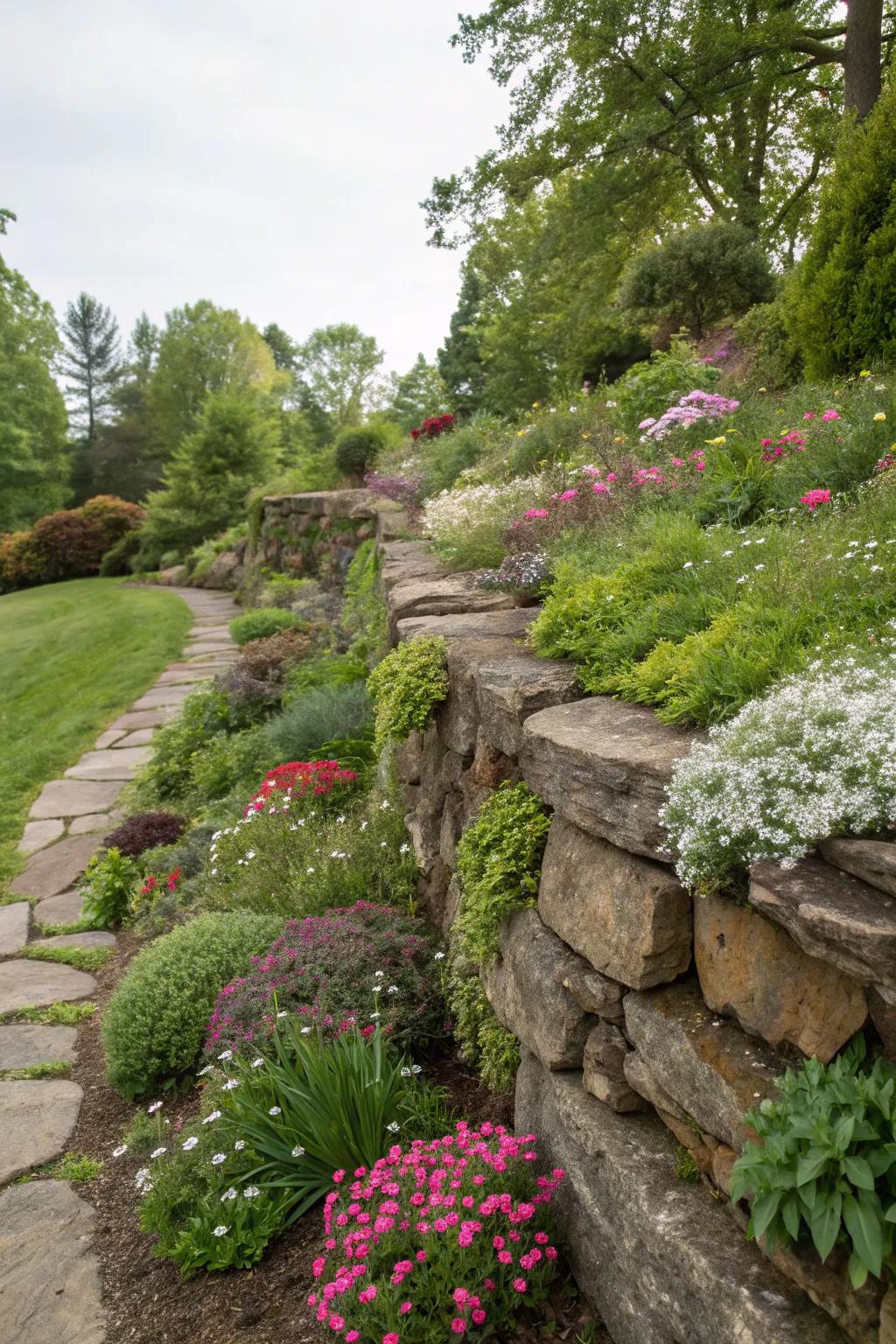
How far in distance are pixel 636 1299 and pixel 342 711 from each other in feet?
14.8

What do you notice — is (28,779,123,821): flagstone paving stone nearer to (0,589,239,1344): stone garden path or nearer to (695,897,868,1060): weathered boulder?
(0,589,239,1344): stone garden path

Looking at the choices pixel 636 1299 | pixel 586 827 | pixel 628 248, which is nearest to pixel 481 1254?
pixel 636 1299

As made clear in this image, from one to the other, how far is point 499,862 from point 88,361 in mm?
51000

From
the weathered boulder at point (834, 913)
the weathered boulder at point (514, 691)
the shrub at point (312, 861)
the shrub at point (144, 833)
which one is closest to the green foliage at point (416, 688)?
the weathered boulder at point (514, 691)

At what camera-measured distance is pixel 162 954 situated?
366cm

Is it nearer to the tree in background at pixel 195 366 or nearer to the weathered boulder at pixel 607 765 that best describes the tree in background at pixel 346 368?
the tree in background at pixel 195 366

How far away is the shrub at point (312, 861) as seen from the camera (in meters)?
4.01

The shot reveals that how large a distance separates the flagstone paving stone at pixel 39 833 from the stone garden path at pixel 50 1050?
0.01m

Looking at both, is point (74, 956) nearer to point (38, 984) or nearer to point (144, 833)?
point (38, 984)

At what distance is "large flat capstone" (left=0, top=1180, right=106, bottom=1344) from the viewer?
237 centimetres

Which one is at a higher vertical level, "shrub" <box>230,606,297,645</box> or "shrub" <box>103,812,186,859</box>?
"shrub" <box>230,606,297,645</box>

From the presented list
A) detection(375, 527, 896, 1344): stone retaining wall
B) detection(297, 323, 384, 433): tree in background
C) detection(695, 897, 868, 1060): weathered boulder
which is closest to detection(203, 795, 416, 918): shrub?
detection(375, 527, 896, 1344): stone retaining wall

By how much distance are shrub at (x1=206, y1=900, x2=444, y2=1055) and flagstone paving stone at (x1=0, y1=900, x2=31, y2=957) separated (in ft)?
7.10

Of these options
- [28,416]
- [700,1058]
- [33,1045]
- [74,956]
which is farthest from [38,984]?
[28,416]
